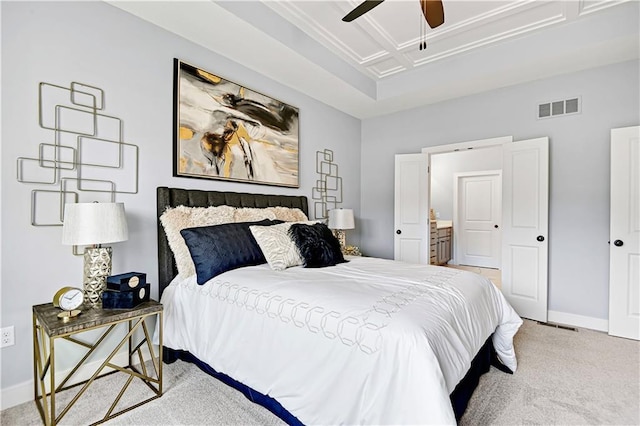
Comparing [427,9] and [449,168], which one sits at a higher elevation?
[427,9]

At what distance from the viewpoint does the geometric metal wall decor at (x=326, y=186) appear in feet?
14.0

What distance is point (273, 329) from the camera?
5.49 ft

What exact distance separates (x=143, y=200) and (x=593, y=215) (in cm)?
440

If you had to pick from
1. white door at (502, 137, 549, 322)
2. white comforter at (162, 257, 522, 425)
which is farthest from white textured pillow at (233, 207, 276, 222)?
white door at (502, 137, 549, 322)

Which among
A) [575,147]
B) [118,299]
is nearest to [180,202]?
[118,299]

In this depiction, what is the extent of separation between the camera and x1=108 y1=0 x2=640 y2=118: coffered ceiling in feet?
8.59

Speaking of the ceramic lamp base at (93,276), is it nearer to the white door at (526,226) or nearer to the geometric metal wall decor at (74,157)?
the geometric metal wall decor at (74,157)

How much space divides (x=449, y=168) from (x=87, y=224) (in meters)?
7.11

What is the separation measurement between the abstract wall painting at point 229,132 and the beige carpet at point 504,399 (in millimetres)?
1661

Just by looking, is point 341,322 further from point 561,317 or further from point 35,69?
point 561,317

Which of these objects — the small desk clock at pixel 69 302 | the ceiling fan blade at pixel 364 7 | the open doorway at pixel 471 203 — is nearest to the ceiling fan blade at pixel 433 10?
the ceiling fan blade at pixel 364 7

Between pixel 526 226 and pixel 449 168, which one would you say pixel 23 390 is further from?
pixel 449 168

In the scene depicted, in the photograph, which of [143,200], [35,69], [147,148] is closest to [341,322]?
[143,200]

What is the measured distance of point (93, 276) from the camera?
75.9 inches
